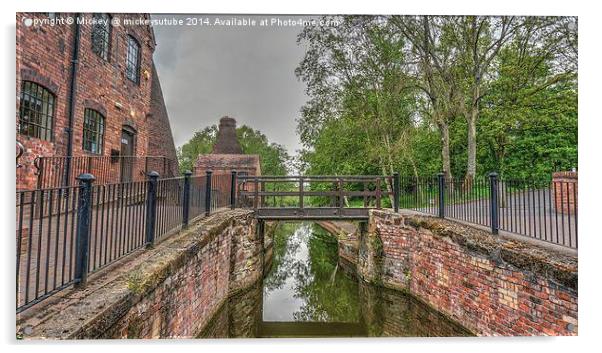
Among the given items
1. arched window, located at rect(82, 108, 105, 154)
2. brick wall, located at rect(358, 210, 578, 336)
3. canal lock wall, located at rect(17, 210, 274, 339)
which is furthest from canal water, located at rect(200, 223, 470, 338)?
arched window, located at rect(82, 108, 105, 154)

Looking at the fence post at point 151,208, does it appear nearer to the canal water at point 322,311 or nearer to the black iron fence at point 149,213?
the black iron fence at point 149,213

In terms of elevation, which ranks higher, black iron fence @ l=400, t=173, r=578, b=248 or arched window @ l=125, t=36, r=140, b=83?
arched window @ l=125, t=36, r=140, b=83

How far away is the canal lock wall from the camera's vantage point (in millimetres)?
2119

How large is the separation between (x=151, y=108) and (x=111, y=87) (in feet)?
7.97

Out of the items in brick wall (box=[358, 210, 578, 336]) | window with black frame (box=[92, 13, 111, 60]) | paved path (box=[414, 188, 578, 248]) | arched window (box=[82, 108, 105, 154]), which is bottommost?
brick wall (box=[358, 210, 578, 336])

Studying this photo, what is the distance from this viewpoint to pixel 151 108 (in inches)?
396

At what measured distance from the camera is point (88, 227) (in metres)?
2.65

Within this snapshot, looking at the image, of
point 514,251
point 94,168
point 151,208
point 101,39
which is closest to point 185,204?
point 151,208

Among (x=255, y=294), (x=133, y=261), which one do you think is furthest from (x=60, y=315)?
(x=255, y=294)

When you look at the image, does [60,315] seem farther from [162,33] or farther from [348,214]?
[348,214]

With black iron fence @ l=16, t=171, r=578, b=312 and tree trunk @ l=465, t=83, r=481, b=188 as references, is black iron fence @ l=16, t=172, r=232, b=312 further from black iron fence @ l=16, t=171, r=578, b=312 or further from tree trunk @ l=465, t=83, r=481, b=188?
tree trunk @ l=465, t=83, r=481, b=188

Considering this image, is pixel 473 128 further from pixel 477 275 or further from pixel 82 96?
pixel 82 96

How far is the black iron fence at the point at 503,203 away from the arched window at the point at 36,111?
24.6 feet

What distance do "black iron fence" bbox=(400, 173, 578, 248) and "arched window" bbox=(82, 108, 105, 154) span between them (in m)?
7.51
